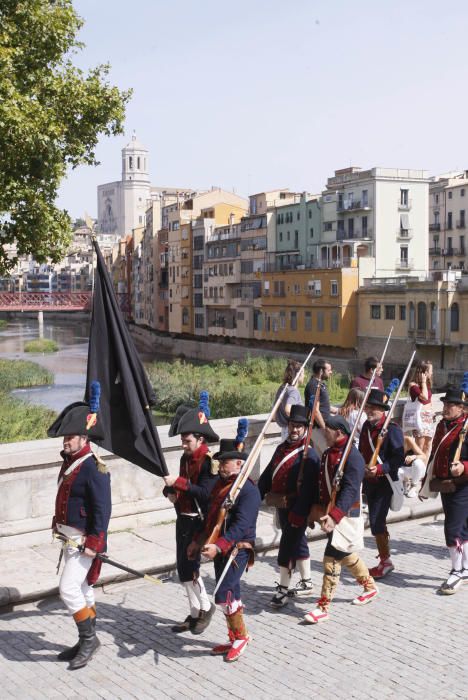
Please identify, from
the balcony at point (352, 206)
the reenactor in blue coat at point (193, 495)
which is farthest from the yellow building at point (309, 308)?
the reenactor in blue coat at point (193, 495)

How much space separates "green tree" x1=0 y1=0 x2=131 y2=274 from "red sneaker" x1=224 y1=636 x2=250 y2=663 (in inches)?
591

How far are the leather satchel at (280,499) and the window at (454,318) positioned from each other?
4795 centimetres

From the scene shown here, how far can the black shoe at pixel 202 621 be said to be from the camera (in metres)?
7.49

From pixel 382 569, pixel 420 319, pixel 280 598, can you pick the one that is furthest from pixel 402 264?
pixel 280 598

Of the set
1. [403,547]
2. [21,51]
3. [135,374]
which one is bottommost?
[403,547]

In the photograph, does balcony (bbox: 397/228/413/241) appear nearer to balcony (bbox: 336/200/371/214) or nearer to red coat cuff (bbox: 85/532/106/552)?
balcony (bbox: 336/200/371/214)

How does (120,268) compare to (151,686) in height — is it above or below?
above

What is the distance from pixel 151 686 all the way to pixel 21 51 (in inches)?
680

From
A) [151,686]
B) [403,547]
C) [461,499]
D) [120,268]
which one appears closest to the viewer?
[151,686]

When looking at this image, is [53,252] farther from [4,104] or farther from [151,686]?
[151,686]

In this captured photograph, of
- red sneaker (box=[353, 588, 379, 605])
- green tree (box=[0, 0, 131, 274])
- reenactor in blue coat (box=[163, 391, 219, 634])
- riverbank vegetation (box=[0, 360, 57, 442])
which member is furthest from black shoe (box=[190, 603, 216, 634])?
green tree (box=[0, 0, 131, 274])

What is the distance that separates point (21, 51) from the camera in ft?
66.6

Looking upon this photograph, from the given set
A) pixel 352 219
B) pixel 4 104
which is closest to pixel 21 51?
pixel 4 104

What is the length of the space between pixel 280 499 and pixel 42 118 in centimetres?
1443
